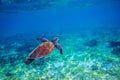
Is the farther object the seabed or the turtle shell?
the seabed

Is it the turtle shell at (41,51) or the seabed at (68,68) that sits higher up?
the seabed at (68,68)

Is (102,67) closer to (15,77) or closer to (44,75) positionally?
(44,75)

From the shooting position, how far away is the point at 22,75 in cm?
1088

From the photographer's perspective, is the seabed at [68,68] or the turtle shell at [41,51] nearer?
the turtle shell at [41,51]

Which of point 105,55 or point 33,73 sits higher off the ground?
point 105,55

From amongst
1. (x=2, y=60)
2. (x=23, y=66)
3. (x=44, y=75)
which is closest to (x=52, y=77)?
(x=44, y=75)

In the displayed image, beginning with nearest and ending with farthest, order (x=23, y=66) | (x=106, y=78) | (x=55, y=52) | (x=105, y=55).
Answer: (x=106, y=78)
(x=23, y=66)
(x=105, y=55)
(x=55, y=52)

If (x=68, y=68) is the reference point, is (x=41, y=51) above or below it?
below

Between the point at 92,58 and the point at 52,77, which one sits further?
the point at 92,58

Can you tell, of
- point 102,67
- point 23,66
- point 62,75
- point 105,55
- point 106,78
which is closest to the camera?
point 106,78

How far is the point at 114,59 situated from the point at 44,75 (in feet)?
19.7

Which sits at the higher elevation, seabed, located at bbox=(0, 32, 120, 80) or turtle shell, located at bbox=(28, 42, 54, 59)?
seabed, located at bbox=(0, 32, 120, 80)

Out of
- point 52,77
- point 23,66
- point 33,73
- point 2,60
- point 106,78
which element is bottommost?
point 106,78

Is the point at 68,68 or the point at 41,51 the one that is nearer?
the point at 41,51
